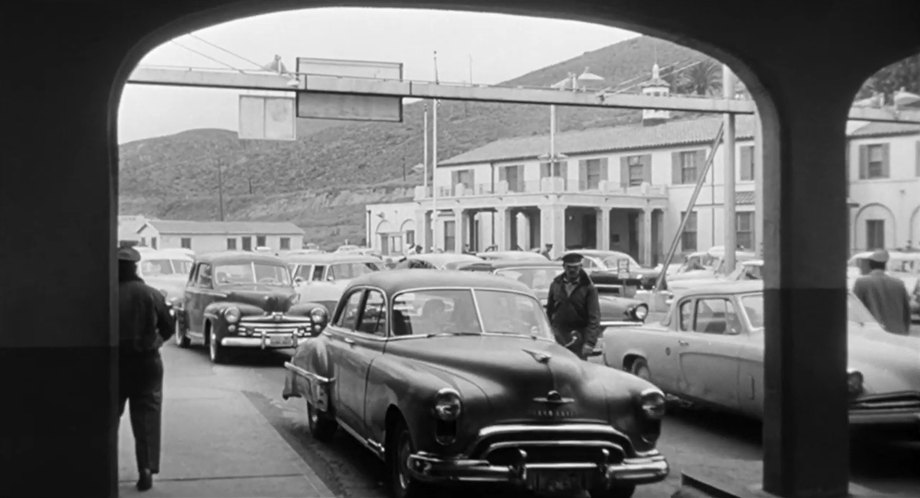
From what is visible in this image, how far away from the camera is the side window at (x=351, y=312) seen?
9312 mm

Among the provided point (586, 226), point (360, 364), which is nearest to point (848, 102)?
point (360, 364)

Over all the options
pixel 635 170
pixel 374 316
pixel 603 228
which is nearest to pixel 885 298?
pixel 374 316

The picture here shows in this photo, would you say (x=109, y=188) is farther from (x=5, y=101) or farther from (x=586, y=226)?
(x=586, y=226)

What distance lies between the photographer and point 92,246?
577cm

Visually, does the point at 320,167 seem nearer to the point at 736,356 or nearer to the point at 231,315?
the point at 231,315

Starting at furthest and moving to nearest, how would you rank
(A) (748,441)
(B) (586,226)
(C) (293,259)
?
(B) (586,226), (C) (293,259), (A) (748,441)

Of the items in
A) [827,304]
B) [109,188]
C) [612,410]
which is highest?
[109,188]

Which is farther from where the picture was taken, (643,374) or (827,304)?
(643,374)

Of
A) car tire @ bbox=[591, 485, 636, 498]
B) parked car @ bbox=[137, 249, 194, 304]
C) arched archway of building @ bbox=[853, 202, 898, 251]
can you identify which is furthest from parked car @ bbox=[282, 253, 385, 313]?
car tire @ bbox=[591, 485, 636, 498]

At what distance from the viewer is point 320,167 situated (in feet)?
381

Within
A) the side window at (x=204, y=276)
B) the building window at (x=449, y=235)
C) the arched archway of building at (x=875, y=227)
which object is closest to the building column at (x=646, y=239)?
the building window at (x=449, y=235)

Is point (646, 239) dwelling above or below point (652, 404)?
above

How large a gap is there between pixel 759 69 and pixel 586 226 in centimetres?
4808

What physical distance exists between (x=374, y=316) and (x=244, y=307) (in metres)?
8.07
